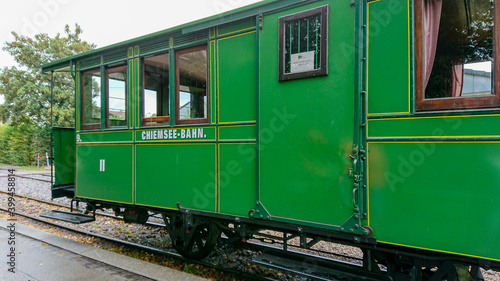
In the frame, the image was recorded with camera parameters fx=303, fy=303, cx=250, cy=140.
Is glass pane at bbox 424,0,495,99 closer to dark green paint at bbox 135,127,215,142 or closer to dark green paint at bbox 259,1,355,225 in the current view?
dark green paint at bbox 259,1,355,225

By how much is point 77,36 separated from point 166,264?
1028 inches

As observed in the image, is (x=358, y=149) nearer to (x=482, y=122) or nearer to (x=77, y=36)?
(x=482, y=122)

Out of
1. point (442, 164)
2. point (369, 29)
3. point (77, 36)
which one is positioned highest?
point (77, 36)

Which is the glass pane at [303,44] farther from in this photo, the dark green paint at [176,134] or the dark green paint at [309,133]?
the dark green paint at [176,134]

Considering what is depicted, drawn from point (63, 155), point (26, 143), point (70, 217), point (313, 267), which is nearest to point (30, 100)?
point (26, 143)

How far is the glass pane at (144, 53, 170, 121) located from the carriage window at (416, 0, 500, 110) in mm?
3349

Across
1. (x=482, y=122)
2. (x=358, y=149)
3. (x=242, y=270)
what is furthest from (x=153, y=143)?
(x=482, y=122)

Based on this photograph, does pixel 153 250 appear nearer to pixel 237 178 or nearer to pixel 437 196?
pixel 237 178

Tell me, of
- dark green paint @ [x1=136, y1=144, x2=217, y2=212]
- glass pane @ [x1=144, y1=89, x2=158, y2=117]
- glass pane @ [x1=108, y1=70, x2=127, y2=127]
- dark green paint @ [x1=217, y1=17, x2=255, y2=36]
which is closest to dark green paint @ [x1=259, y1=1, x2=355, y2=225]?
dark green paint @ [x1=217, y1=17, x2=255, y2=36]

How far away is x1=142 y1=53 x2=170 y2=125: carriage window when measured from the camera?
459 cm

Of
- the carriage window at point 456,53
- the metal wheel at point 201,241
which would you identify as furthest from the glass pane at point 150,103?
the carriage window at point 456,53

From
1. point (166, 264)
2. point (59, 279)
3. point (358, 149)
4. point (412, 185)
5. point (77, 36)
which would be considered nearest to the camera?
point (412, 185)

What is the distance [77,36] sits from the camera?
2481 centimetres

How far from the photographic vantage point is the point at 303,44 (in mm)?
3160
